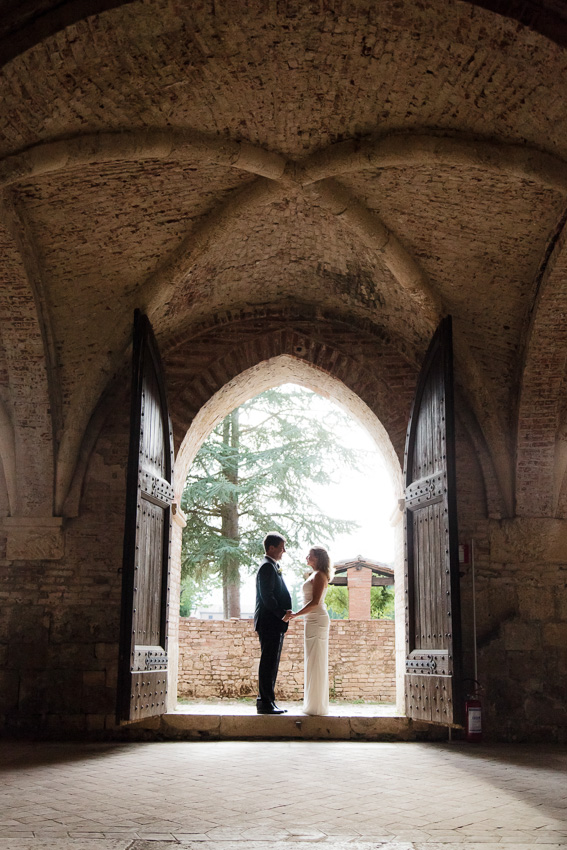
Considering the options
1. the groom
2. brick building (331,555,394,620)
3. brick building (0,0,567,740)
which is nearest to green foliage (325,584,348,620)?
brick building (331,555,394,620)

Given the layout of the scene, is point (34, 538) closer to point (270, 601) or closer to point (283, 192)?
point (270, 601)

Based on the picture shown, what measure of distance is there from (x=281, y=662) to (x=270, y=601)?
15.1ft

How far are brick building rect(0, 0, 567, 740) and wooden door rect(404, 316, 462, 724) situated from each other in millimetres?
415

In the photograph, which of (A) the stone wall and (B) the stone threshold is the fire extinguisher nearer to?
(B) the stone threshold

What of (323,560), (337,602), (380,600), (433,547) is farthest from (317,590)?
(337,602)

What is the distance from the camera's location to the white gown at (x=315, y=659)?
23.8 ft

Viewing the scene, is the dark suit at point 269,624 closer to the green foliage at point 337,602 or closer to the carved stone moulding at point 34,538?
the carved stone moulding at point 34,538

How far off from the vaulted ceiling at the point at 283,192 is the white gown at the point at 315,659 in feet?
6.94

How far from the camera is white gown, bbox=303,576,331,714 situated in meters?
7.25

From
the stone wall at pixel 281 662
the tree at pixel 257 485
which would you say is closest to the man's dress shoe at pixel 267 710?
the stone wall at pixel 281 662

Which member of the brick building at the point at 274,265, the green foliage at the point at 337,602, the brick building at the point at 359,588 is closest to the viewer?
the brick building at the point at 274,265

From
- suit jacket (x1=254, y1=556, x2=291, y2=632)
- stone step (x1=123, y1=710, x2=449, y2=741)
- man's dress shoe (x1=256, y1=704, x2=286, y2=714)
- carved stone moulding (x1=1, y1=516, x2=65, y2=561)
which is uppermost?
carved stone moulding (x1=1, y1=516, x2=65, y2=561)

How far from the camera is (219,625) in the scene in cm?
1157

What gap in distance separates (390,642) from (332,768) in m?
6.72
